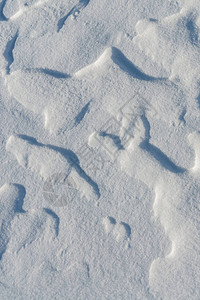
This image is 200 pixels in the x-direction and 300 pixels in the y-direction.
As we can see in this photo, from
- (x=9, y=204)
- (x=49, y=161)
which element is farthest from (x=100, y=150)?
(x=9, y=204)

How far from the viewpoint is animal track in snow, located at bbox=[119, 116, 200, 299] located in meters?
0.69

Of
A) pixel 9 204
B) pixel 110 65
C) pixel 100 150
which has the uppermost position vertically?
pixel 110 65

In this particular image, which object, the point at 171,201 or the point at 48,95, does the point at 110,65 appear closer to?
the point at 48,95

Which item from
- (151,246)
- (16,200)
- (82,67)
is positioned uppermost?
(82,67)

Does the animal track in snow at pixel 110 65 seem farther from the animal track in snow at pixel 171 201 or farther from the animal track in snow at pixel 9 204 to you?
the animal track in snow at pixel 9 204

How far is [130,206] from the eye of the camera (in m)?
0.72

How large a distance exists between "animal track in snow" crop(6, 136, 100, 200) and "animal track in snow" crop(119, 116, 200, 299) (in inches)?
3.2

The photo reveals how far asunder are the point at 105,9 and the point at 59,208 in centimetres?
43

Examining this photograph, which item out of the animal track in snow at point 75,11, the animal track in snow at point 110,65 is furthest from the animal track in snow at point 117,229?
the animal track in snow at point 75,11

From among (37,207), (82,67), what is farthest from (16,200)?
(82,67)

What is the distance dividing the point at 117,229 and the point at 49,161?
19cm

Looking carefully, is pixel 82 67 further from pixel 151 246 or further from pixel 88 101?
pixel 151 246

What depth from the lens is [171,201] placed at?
707mm

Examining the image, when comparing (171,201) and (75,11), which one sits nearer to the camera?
(171,201)
